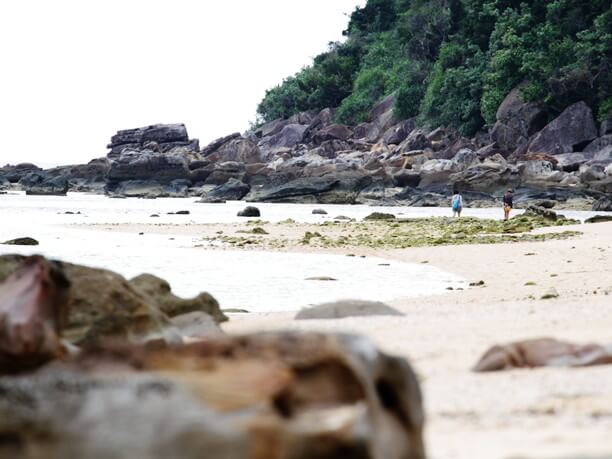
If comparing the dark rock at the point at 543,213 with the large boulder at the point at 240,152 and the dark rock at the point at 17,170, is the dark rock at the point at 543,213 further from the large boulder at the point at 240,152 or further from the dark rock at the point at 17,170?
the dark rock at the point at 17,170

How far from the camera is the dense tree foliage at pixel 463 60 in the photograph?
48969mm

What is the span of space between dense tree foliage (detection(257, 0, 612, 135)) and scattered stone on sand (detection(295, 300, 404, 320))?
42516 millimetres

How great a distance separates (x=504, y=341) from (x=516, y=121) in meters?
48.4

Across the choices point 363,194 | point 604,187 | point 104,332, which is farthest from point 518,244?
point 363,194

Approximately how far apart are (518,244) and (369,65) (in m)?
68.3

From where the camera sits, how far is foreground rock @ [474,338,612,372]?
4.31m

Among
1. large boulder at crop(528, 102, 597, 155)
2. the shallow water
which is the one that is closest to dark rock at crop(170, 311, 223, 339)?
the shallow water

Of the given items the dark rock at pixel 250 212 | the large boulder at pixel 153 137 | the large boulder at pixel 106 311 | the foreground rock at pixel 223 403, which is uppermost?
the large boulder at pixel 153 137

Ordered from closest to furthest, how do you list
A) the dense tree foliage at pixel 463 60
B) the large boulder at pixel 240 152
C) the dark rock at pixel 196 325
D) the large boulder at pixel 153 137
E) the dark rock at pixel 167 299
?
the dark rock at pixel 196 325 → the dark rock at pixel 167 299 → the dense tree foliage at pixel 463 60 → the large boulder at pixel 240 152 → the large boulder at pixel 153 137

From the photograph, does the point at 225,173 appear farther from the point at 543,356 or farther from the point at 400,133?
the point at 543,356

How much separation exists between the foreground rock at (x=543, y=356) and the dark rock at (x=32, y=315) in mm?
2087

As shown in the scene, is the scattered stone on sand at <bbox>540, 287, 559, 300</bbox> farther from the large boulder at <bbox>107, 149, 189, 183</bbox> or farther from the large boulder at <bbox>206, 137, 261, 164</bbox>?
the large boulder at <bbox>206, 137, 261, 164</bbox>

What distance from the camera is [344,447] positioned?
7.34 ft

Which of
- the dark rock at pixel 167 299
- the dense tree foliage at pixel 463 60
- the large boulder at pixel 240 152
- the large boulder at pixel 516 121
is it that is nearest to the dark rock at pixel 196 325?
the dark rock at pixel 167 299
